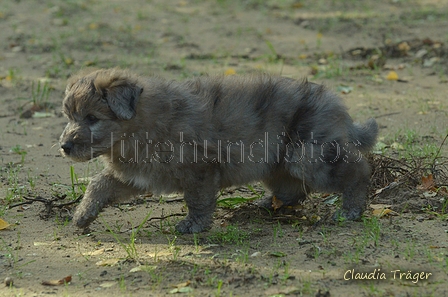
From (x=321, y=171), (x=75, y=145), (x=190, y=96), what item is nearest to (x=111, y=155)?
(x=75, y=145)

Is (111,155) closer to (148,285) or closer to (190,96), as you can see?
(190,96)

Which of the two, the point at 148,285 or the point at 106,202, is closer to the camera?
the point at 148,285

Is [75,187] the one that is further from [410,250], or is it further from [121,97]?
[410,250]

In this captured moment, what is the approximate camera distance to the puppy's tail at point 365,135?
19.1 ft

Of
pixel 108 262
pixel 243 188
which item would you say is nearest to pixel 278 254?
pixel 108 262

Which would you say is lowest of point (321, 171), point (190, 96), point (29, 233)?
point (29, 233)

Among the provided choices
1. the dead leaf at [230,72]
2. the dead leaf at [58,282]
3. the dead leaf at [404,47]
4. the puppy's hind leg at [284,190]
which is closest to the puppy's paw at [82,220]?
the dead leaf at [58,282]

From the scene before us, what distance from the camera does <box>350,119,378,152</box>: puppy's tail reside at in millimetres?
5812

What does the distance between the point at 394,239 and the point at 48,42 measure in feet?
26.5

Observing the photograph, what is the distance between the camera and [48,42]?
1150 cm

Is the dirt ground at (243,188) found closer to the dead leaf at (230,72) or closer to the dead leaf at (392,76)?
the dead leaf at (392,76)

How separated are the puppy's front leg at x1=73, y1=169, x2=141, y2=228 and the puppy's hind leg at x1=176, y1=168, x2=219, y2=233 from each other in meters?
0.49

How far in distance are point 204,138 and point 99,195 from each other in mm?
937

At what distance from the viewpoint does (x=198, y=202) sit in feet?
17.6
